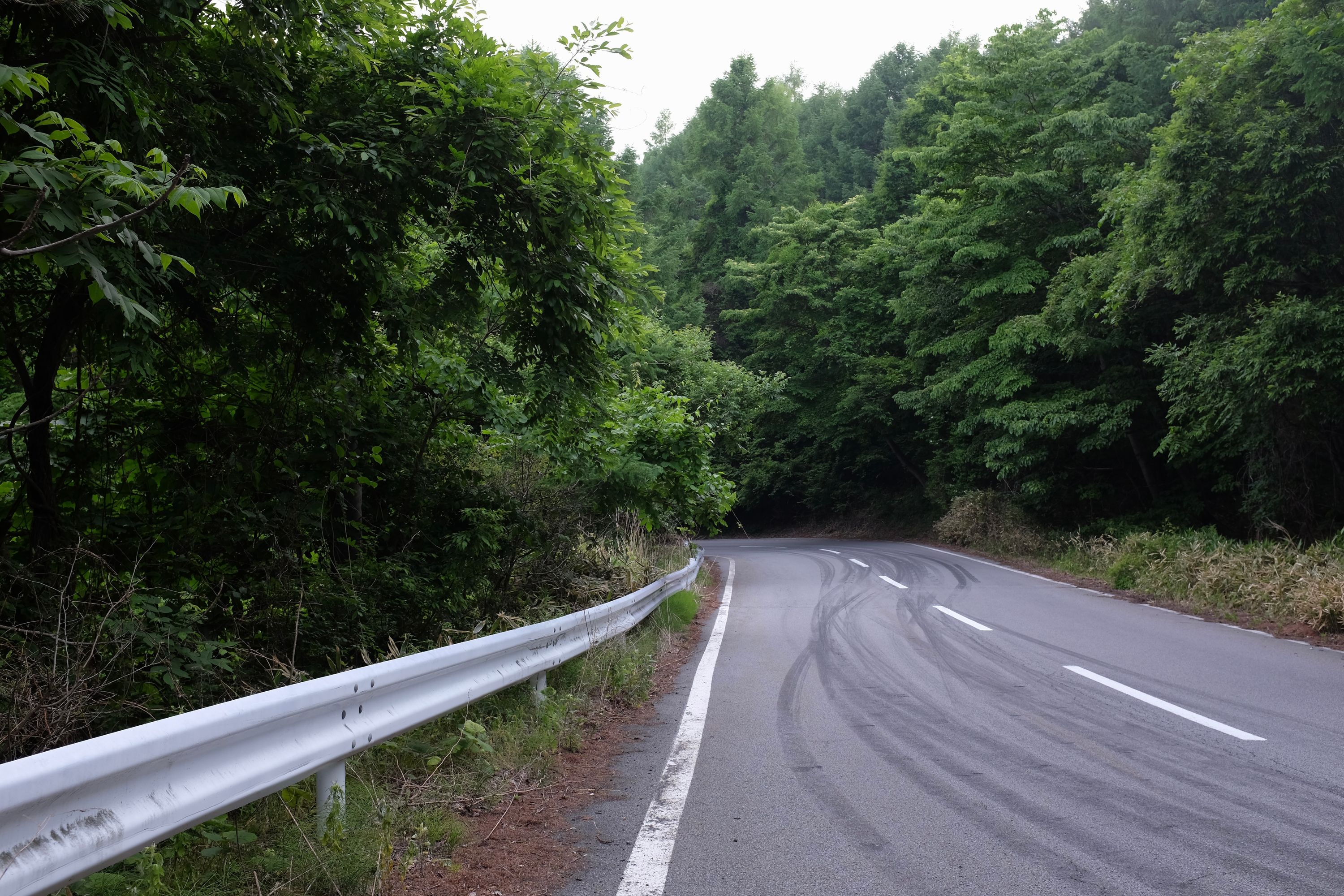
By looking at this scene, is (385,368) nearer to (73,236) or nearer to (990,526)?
(73,236)

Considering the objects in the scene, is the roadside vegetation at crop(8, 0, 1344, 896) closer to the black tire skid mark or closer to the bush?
the black tire skid mark

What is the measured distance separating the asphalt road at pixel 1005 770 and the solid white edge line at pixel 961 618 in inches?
22.7

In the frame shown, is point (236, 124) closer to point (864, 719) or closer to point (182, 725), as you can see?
point (182, 725)

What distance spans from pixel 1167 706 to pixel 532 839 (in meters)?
4.80

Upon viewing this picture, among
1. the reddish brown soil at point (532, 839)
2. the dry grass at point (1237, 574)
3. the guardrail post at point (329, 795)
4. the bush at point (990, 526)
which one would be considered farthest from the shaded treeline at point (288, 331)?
the bush at point (990, 526)

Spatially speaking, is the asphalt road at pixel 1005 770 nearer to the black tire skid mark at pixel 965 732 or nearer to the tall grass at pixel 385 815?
the black tire skid mark at pixel 965 732

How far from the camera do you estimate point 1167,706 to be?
21.0 ft

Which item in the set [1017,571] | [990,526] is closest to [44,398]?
[1017,571]

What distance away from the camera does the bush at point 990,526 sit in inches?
953

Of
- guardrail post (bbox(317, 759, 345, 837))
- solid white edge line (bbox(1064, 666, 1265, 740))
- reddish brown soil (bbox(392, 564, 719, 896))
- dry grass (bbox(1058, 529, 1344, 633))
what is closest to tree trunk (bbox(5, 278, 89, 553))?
guardrail post (bbox(317, 759, 345, 837))

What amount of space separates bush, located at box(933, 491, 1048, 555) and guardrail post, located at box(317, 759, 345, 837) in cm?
2238

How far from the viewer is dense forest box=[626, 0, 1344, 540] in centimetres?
1373

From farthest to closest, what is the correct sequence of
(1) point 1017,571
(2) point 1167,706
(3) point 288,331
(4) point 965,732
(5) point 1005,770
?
(1) point 1017,571 < (2) point 1167,706 < (3) point 288,331 < (4) point 965,732 < (5) point 1005,770

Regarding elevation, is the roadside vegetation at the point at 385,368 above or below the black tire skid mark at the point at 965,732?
above
